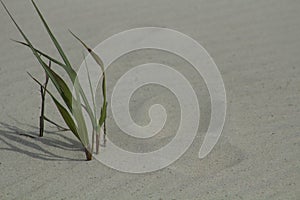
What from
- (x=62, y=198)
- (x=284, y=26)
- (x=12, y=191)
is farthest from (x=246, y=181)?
(x=284, y=26)

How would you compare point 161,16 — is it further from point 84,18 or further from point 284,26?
point 284,26

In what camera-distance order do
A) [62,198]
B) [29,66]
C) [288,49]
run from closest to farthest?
[62,198]
[29,66]
[288,49]

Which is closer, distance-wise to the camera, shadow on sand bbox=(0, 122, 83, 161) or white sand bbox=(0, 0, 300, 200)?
white sand bbox=(0, 0, 300, 200)

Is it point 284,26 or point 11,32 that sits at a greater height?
point 11,32

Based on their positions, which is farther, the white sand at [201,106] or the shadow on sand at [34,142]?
the shadow on sand at [34,142]

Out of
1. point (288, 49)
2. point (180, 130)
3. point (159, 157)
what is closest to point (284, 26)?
point (288, 49)

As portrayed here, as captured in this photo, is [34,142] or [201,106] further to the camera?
[201,106]

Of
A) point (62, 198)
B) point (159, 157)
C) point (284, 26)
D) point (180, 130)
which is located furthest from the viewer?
point (284, 26)

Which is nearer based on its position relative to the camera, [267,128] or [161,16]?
[267,128]
